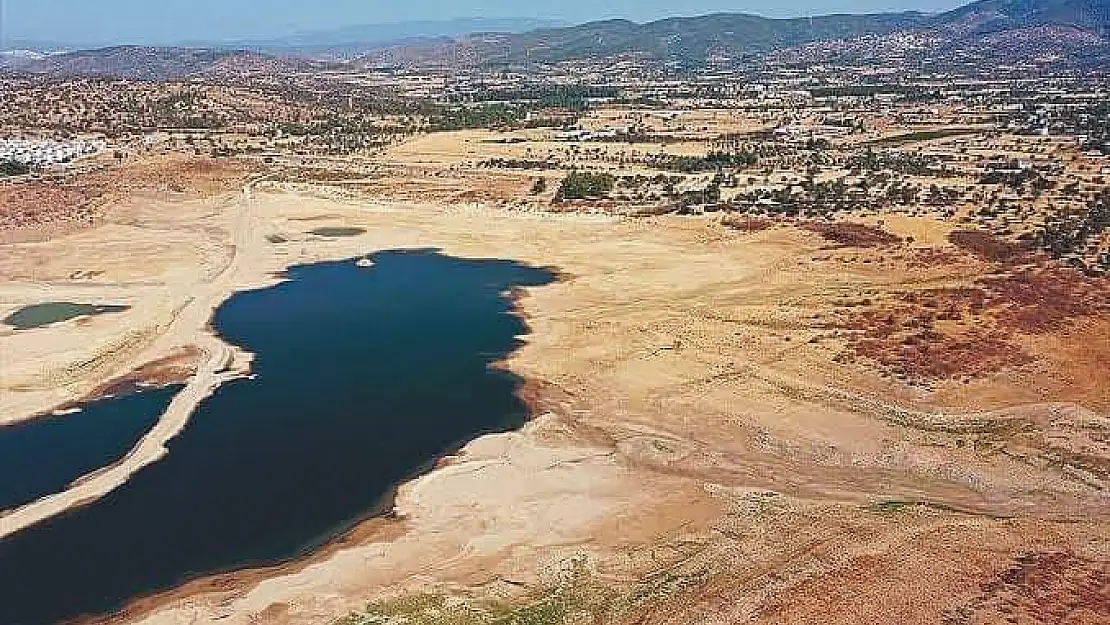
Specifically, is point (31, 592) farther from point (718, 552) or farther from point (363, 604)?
point (718, 552)

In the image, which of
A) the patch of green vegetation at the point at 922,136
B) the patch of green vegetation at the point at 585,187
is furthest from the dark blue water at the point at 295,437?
the patch of green vegetation at the point at 922,136

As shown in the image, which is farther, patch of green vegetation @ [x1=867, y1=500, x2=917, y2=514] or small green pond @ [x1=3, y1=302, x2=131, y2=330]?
small green pond @ [x1=3, y1=302, x2=131, y2=330]

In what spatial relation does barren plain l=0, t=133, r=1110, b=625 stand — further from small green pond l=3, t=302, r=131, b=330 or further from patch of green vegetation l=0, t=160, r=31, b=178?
patch of green vegetation l=0, t=160, r=31, b=178

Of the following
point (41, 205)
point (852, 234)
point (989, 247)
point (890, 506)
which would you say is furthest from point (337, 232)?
point (890, 506)

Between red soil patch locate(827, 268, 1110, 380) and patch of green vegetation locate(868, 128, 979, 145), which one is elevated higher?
patch of green vegetation locate(868, 128, 979, 145)

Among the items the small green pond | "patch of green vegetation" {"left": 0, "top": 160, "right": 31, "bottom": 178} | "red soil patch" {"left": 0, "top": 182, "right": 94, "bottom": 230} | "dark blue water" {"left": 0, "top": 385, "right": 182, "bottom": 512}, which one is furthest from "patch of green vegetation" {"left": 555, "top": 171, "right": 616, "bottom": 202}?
"patch of green vegetation" {"left": 0, "top": 160, "right": 31, "bottom": 178}

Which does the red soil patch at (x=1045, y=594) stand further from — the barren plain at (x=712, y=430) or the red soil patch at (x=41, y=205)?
the red soil patch at (x=41, y=205)

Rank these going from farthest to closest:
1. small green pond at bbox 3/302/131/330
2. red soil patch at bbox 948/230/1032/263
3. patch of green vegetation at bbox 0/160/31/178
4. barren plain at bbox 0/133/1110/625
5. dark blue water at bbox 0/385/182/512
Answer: patch of green vegetation at bbox 0/160/31/178
red soil patch at bbox 948/230/1032/263
small green pond at bbox 3/302/131/330
dark blue water at bbox 0/385/182/512
barren plain at bbox 0/133/1110/625
